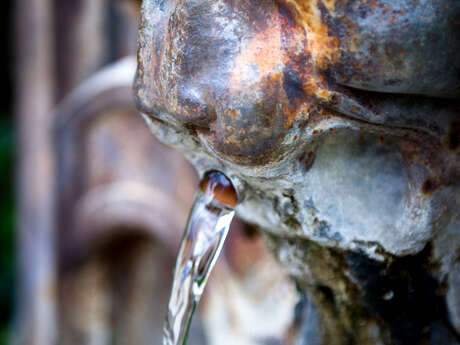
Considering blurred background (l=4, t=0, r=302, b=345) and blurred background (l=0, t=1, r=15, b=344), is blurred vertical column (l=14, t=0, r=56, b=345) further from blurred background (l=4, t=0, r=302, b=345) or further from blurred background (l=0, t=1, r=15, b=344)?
blurred background (l=0, t=1, r=15, b=344)

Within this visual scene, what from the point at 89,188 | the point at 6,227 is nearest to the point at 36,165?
the point at 89,188

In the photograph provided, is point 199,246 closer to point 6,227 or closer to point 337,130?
point 337,130

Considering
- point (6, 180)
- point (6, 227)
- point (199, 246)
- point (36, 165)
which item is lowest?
point (6, 227)

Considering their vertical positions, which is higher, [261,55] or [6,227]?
[261,55]

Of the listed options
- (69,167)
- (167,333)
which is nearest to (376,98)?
(167,333)

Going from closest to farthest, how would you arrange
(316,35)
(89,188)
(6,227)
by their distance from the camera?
(316,35) → (89,188) → (6,227)

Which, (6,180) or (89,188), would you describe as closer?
(89,188)

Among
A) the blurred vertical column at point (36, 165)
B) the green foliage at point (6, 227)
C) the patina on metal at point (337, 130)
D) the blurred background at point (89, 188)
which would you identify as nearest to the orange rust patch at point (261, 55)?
the patina on metal at point (337, 130)
